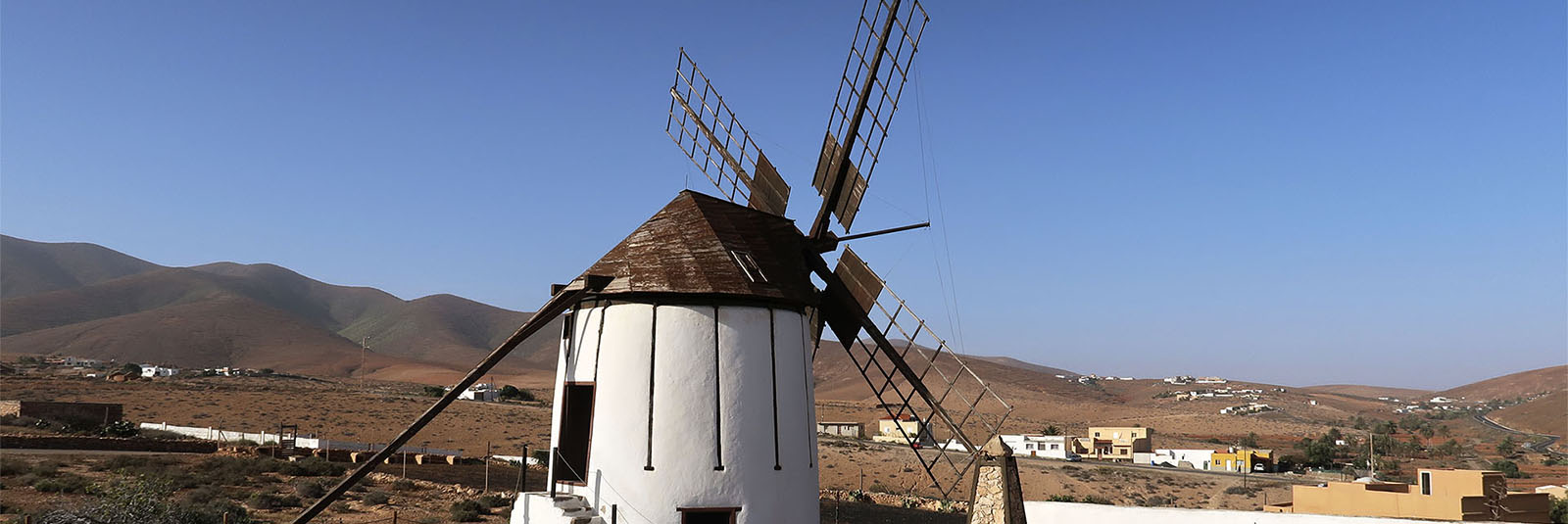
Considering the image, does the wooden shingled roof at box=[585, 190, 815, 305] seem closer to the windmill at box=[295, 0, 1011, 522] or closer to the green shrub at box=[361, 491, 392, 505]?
the windmill at box=[295, 0, 1011, 522]

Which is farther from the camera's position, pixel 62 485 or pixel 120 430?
pixel 120 430

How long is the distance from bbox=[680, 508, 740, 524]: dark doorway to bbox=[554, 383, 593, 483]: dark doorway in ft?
6.84

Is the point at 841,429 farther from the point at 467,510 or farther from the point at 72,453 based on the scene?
the point at 467,510

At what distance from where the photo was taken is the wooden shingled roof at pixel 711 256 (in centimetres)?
1694

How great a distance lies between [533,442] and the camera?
177ft

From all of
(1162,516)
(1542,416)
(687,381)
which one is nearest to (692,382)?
(687,381)

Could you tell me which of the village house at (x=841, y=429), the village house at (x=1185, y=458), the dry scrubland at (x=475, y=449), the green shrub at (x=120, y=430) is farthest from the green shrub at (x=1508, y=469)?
the green shrub at (x=120, y=430)

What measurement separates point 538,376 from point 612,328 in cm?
13301

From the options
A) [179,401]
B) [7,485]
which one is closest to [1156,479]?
[7,485]

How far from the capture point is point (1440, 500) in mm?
23594

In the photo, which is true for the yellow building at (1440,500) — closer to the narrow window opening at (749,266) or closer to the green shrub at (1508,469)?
the narrow window opening at (749,266)

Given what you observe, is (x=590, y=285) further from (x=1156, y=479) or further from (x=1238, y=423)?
(x=1238, y=423)

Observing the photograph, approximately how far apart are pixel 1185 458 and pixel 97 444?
6304 centimetres

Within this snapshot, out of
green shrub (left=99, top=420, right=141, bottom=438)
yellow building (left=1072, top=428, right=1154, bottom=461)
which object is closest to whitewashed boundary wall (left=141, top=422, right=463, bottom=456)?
green shrub (left=99, top=420, right=141, bottom=438)
